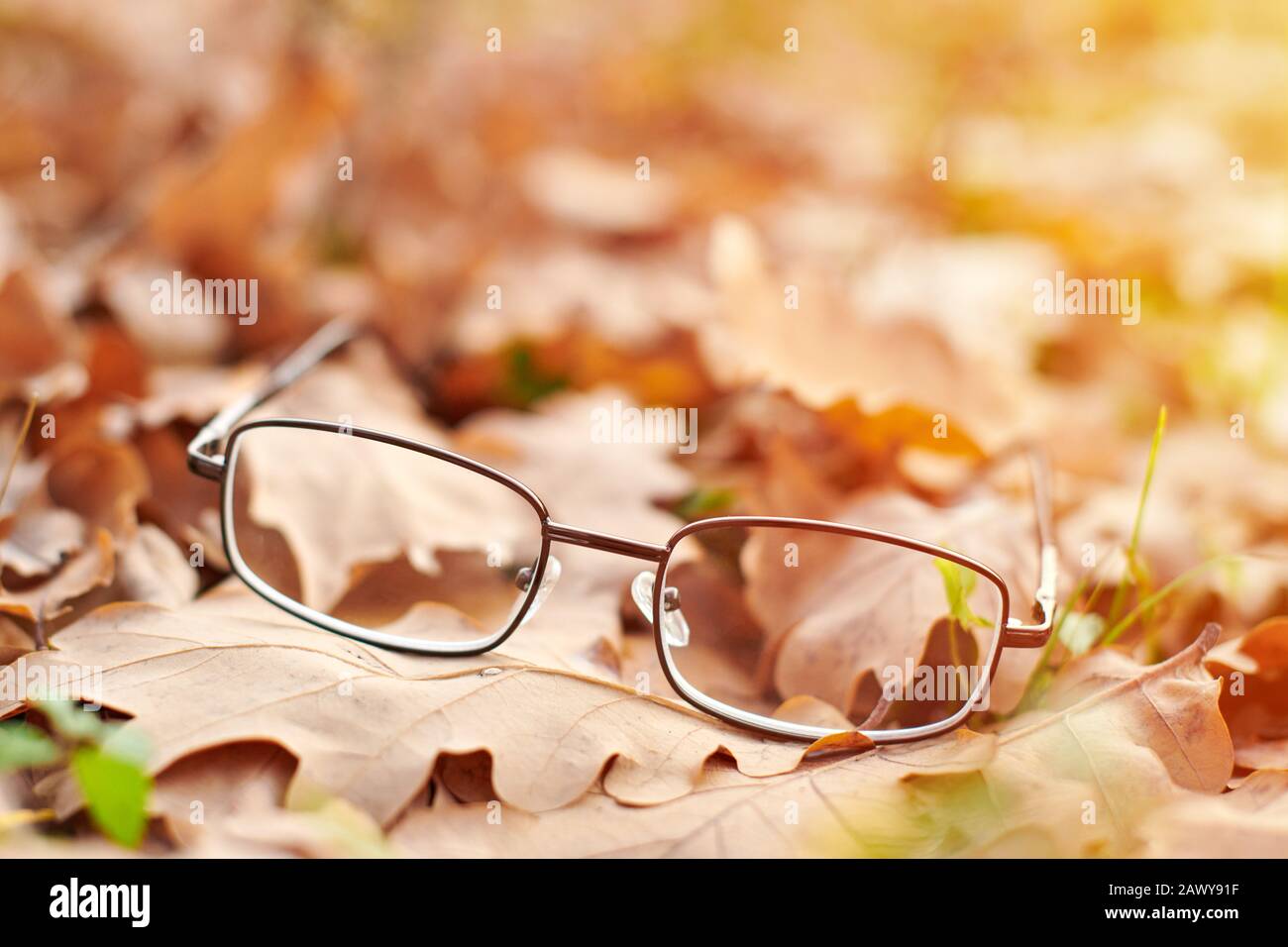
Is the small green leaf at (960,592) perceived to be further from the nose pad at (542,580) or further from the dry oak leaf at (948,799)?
the nose pad at (542,580)

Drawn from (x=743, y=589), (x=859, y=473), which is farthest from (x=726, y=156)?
(x=743, y=589)

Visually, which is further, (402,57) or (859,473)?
(402,57)

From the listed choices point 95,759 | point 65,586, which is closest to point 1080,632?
point 95,759

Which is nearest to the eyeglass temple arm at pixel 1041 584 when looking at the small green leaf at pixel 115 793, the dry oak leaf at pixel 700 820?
the dry oak leaf at pixel 700 820

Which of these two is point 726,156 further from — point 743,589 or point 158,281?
point 743,589
